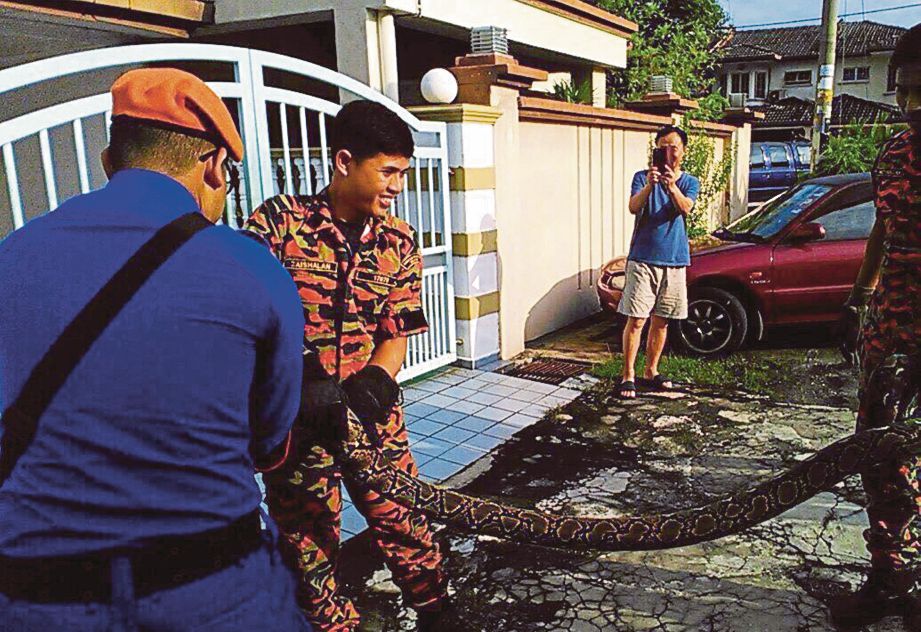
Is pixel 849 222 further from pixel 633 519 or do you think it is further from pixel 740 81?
pixel 740 81

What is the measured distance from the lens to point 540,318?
24.3ft

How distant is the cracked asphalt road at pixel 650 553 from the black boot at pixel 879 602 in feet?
0.21

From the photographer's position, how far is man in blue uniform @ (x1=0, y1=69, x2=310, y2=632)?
3.98 feet

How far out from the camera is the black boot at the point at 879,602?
273 centimetres

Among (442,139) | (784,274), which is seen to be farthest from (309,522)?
(784,274)

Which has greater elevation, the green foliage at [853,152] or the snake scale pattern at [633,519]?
the green foliage at [853,152]

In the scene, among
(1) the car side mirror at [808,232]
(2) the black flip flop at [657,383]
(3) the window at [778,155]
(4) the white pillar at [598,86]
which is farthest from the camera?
(3) the window at [778,155]

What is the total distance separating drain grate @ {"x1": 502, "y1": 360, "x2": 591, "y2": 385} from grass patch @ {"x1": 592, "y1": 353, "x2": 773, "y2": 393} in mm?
189

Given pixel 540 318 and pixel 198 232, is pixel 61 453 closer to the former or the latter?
pixel 198 232

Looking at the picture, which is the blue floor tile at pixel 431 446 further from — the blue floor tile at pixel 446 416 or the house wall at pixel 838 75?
the house wall at pixel 838 75

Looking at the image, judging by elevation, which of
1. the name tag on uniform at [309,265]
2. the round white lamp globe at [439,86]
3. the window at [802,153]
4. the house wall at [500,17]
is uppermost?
the house wall at [500,17]

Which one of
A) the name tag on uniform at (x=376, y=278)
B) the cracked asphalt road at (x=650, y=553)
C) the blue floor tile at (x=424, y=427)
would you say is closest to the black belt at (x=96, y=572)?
the name tag on uniform at (x=376, y=278)

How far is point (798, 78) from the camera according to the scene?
46.7 m

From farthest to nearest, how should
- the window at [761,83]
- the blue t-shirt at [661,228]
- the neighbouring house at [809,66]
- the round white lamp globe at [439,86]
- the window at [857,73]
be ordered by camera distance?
the window at [761,83] < the window at [857,73] < the neighbouring house at [809,66] < the round white lamp globe at [439,86] < the blue t-shirt at [661,228]
